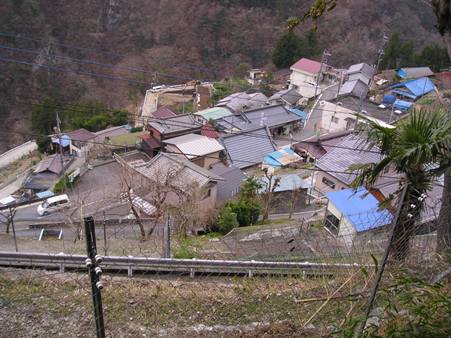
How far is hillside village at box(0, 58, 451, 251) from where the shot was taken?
1198 centimetres

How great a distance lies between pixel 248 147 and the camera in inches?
742

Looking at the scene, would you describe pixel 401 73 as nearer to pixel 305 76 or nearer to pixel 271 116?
pixel 305 76

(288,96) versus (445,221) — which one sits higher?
(445,221)

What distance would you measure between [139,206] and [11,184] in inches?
371

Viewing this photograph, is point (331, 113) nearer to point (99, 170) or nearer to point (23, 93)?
point (99, 170)

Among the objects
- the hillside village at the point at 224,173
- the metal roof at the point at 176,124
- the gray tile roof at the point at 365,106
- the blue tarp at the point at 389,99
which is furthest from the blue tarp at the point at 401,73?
the metal roof at the point at 176,124

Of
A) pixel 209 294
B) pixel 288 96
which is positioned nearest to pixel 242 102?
pixel 288 96

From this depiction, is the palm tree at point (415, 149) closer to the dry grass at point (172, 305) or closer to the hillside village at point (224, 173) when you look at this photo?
the hillside village at point (224, 173)

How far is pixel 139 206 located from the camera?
12.2 metres

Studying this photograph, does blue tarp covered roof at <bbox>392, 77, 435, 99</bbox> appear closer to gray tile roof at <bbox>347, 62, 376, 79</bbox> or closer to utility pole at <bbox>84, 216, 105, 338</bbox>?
gray tile roof at <bbox>347, 62, 376, 79</bbox>

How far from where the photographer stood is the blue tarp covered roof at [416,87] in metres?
23.5

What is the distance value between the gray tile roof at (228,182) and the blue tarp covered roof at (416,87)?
12731mm

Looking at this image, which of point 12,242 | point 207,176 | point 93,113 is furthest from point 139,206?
point 93,113

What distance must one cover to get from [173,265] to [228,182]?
11378 millimetres
